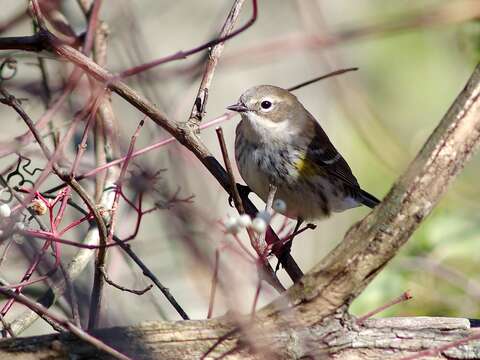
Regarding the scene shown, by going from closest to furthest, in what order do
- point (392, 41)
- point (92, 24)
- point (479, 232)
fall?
point (92, 24), point (479, 232), point (392, 41)

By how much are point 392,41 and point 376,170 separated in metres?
1.73

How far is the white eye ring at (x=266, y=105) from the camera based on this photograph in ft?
12.8

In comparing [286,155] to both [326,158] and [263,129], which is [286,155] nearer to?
[263,129]

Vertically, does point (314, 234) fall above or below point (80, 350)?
above

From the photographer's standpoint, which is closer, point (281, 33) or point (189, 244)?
point (189, 244)

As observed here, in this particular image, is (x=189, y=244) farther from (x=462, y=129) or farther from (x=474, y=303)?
(x=474, y=303)

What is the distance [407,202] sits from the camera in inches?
72.4

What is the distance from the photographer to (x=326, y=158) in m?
4.37

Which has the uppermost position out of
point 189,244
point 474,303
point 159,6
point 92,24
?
point 159,6

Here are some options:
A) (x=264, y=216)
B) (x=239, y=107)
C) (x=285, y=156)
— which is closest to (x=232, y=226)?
(x=264, y=216)

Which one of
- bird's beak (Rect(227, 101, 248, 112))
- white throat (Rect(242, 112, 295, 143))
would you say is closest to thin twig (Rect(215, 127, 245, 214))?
bird's beak (Rect(227, 101, 248, 112))

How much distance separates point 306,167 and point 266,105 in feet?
1.28

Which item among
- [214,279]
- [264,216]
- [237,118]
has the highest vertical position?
[237,118]

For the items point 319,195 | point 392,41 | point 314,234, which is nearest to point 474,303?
Answer: point 319,195
